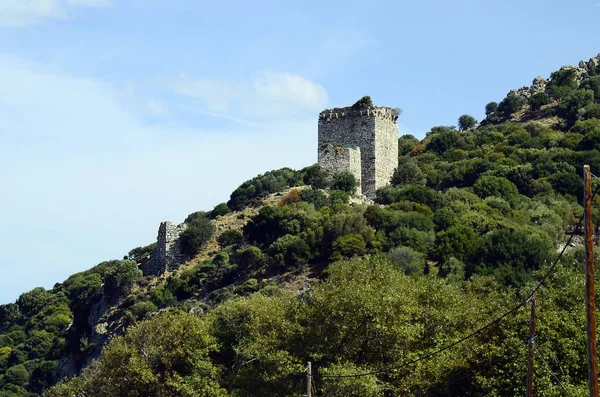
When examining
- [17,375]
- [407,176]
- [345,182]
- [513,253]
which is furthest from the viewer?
[17,375]

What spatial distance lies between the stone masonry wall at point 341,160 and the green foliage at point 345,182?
1.18 ft

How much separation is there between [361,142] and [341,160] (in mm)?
2183

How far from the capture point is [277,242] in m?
66.2

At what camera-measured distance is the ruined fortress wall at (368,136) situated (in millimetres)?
74625

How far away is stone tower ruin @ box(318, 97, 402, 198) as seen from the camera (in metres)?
74.3

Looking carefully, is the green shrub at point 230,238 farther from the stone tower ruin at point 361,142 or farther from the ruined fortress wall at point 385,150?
the ruined fortress wall at point 385,150

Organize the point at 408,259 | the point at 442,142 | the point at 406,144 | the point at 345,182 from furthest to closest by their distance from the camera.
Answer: the point at 406,144 → the point at 442,142 → the point at 345,182 → the point at 408,259

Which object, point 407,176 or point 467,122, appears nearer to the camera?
point 407,176

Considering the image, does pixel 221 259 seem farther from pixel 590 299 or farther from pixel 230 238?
pixel 590 299

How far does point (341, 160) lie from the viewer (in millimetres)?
73750

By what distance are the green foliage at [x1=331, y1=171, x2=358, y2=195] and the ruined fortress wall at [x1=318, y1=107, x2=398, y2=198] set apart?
150cm

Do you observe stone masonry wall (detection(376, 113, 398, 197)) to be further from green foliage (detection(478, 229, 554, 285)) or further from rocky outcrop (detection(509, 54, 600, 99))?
rocky outcrop (detection(509, 54, 600, 99))

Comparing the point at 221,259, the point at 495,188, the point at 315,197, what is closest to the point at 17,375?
the point at 221,259

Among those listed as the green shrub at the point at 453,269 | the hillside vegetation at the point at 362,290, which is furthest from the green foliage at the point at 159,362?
the green shrub at the point at 453,269
